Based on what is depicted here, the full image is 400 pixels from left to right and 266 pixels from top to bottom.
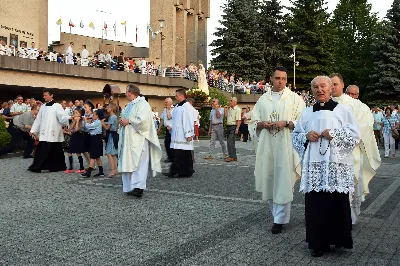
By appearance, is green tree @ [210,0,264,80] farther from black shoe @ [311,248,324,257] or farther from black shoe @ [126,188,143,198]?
black shoe @ [311,248,324,257]

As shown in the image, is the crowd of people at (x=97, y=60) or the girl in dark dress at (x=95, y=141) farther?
the crowd of people at (x=97, y=60)

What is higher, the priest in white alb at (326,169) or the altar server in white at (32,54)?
the altar server in white at (32,54)

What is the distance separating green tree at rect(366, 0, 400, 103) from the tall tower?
17.8m

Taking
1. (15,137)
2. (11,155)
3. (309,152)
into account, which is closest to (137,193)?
(309,152)

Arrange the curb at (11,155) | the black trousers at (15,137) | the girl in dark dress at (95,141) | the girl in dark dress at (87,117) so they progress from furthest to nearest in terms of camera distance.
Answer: the black trousers at (15,137) → the curb at (11,155) → the girl in dark dress at (87,117) → the girl in dark dress at (95,141)

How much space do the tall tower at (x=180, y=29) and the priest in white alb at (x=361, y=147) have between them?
37.9 metres

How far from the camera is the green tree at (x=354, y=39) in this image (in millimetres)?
56775

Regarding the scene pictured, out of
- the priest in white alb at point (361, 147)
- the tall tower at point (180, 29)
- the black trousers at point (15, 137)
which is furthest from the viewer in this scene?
the tall tower at point (180, 29)

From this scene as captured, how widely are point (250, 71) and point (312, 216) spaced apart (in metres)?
48.5

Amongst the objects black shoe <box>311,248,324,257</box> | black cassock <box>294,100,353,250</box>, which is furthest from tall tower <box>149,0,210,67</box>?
black shoe <box>311,248,324,257</box>

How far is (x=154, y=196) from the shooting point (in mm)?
9758

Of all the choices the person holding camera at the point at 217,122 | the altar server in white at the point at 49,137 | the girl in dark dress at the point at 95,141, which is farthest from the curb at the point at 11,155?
the person holding camera at the point at 217,122

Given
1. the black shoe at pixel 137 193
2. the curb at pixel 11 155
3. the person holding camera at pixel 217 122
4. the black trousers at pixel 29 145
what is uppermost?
the person holding camera at pixel 217 122

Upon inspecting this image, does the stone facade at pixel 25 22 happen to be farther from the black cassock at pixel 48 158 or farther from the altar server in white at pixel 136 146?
the altar server in white at pixel 136 146
